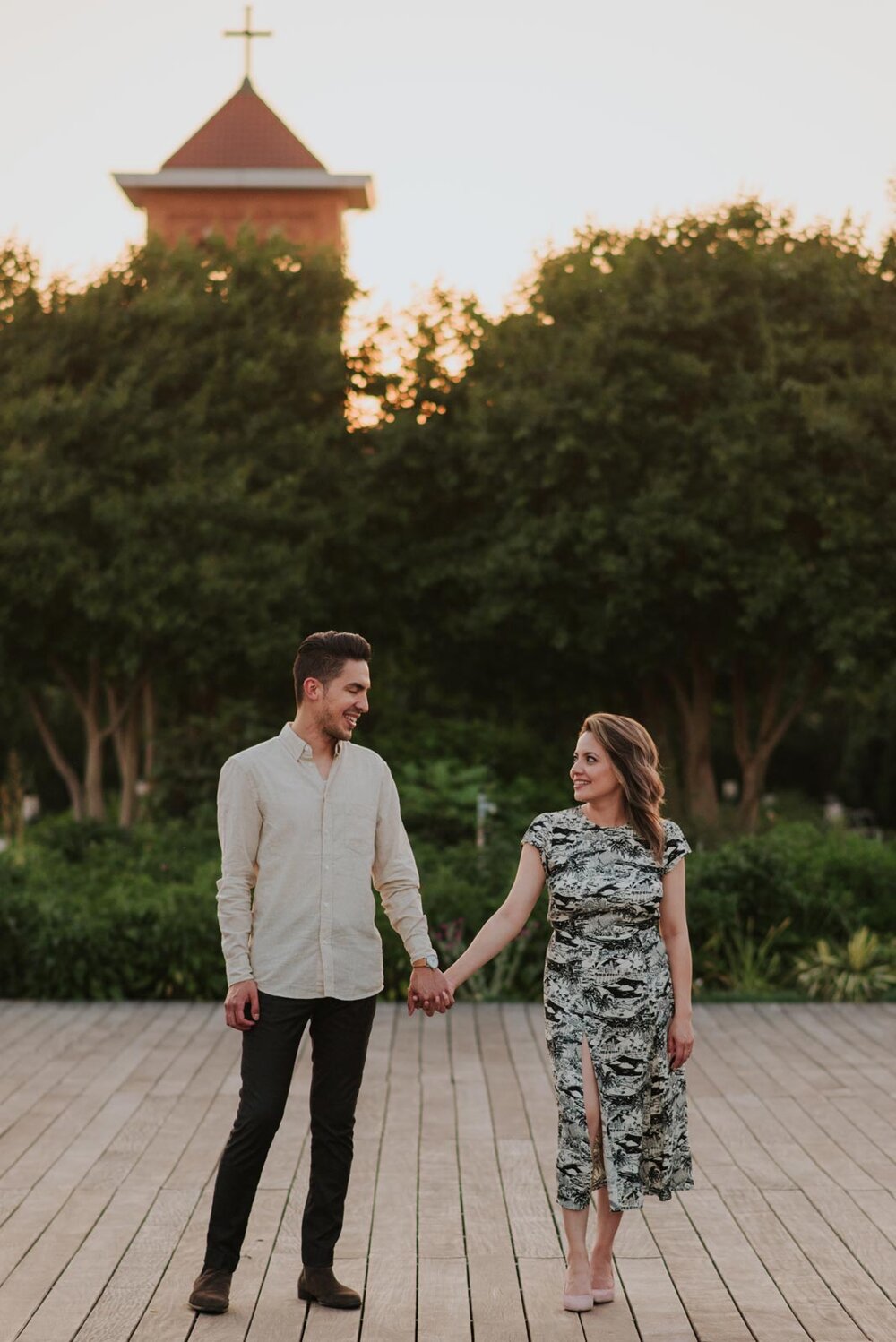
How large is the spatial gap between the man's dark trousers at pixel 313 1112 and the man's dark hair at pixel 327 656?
0.98m

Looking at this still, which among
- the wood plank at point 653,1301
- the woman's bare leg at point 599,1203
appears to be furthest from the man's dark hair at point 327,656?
the wood plank at point 653,1301

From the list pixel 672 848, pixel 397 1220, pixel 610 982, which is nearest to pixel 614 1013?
pixel 610 982

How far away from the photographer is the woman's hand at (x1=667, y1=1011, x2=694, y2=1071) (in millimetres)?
5223

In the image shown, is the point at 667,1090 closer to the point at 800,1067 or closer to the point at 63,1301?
the point at 63,1301

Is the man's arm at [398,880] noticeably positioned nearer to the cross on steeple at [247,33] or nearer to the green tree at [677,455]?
the green tree at [677,455]

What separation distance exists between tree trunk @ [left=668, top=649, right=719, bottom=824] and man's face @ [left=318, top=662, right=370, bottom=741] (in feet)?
56.6

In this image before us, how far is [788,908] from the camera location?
1250cm

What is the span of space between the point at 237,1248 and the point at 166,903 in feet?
22.9

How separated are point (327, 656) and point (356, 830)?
547 mm

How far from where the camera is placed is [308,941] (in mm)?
5117

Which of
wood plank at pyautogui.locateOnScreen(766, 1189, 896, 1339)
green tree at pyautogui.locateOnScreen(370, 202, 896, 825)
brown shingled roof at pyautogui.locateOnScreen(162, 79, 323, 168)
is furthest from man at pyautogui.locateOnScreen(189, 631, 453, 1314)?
brown shingled roof at pyautogui.locateOnScreen(162, 79, 323, 168)

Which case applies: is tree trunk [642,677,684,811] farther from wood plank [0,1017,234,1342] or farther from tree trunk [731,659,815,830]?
wood plank [0,1017,234,1342]

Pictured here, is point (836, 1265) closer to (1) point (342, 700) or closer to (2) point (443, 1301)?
(2) point (443, 1301)

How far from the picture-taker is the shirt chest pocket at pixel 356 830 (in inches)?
205
